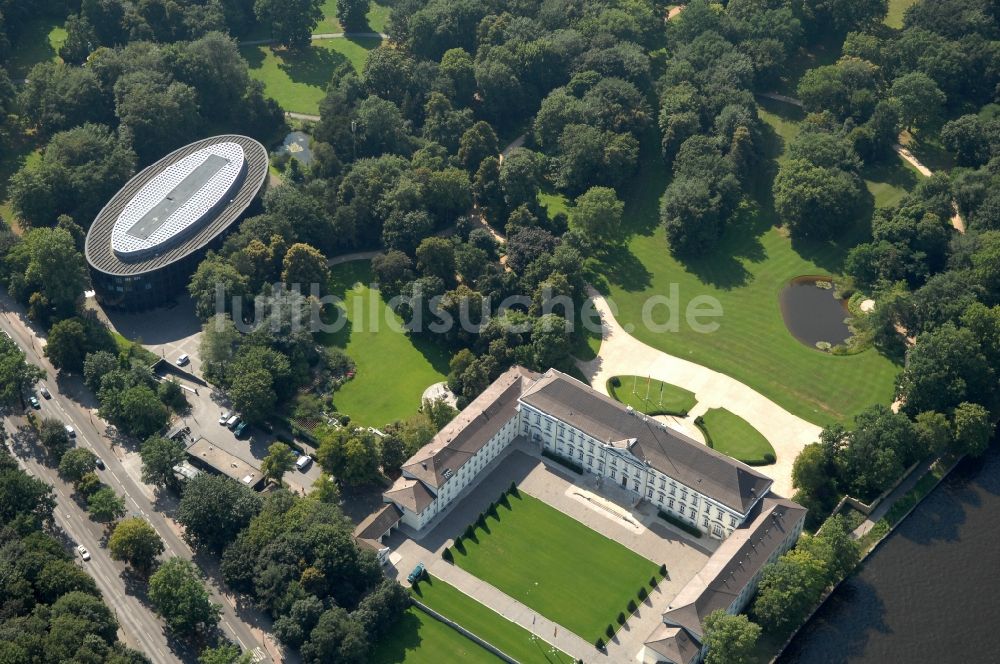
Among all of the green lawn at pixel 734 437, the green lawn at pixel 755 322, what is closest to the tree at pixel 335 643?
the green lawn at pixel 734 437

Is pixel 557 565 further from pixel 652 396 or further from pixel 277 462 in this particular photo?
pixel 277 462

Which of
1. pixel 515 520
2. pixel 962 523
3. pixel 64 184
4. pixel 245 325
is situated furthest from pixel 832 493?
pixel 64 184

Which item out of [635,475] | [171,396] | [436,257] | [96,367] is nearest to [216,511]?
[171,396]

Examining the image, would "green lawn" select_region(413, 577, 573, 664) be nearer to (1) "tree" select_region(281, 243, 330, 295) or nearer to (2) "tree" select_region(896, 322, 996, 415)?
(1) "tree" select_region(281, 243, 330, 295)

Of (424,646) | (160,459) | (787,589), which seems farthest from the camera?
(160,459)

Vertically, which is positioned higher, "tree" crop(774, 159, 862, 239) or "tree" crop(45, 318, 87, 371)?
"tree" crop(774, 159, 862, 239)

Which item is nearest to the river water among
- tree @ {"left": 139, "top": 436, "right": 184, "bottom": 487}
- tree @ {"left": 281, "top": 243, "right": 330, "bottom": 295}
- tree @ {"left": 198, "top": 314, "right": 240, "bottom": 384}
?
tree @ {"left": 139, "top": 436, "right": 184, "bottom": 487}
